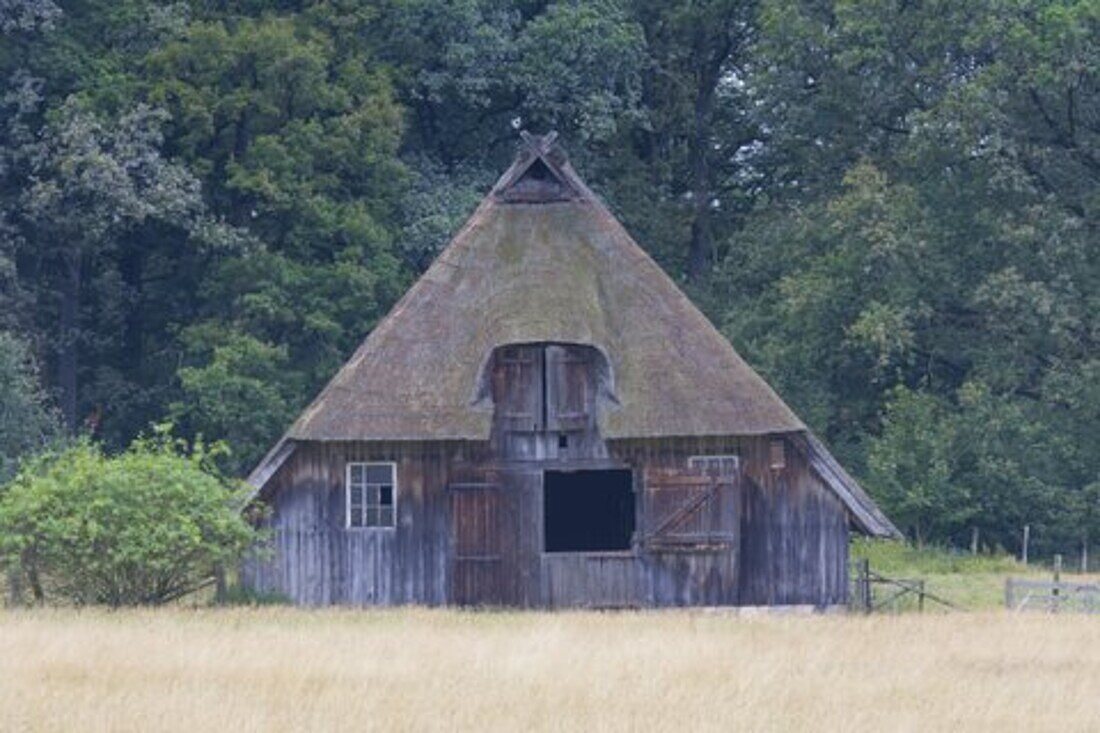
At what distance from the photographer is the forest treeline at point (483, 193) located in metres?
51.5

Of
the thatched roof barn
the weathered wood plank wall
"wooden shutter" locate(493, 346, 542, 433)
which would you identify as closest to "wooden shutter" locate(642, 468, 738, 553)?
the thatched roof barn

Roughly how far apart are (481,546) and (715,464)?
12.9 feet

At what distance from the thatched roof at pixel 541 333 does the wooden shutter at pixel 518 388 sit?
0.44 meters

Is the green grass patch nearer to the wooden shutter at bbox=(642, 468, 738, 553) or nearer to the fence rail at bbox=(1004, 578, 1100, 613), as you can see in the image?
the fence rail at bbox=(1004, 578, 1100, 613)

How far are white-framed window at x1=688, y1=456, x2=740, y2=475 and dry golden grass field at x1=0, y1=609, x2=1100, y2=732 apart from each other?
4.41 meters

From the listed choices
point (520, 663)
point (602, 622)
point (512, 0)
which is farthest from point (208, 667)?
point (512, 0)

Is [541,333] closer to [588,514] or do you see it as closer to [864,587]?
[864,587]

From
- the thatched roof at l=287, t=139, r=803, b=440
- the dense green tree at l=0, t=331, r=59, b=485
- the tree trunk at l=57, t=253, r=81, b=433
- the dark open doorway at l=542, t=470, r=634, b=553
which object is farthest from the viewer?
the tree trunk at l=57, t=253, r=81, b=433

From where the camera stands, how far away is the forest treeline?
51.5 meters

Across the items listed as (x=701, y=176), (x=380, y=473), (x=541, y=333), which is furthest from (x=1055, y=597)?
(x=701, y=176)

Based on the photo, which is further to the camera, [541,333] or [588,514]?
[588,514]

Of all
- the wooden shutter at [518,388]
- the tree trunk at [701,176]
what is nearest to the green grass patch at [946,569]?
the wooden shutter at [518,388]

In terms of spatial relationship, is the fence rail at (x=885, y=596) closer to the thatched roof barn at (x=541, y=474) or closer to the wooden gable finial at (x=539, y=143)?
the thatched roof barn at (x=541, y=474)

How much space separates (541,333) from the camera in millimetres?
38906
